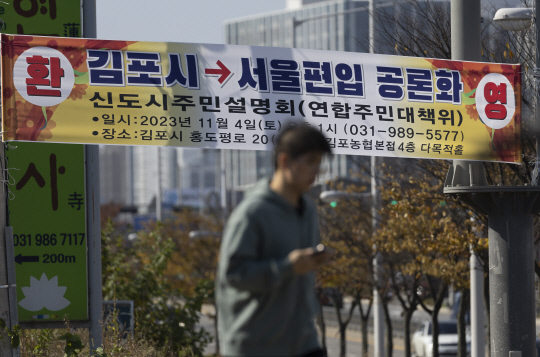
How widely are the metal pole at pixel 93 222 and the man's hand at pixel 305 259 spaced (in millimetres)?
6407

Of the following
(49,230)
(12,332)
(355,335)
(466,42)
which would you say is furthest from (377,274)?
(355,335)

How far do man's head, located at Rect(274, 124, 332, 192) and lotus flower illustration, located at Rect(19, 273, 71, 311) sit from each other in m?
6.57

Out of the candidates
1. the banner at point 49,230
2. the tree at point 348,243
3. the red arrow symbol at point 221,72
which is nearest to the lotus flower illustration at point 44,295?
the banner at point 49,230

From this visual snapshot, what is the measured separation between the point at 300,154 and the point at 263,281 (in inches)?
20.5

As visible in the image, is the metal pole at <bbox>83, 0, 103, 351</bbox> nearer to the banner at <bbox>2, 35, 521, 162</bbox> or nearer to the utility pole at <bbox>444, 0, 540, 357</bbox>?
the banner at <bbox>2, 35, 521, 162</bbox>

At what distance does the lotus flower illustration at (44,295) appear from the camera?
934cm

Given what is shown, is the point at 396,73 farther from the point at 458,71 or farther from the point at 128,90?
the point at 128,90

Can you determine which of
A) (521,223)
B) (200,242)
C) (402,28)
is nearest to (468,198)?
(521,223)

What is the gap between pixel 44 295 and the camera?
943 centimetres

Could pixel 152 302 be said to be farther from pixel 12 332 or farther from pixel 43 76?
pixel 12 332

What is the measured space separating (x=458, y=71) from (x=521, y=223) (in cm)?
169

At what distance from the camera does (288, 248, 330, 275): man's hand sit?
320cm

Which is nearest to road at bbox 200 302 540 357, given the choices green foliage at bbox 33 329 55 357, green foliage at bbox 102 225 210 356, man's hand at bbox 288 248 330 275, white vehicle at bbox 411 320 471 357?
white vehicle at bbox 411 320 471 357

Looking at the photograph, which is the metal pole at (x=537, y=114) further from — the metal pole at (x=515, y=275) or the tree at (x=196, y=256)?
the tree at (x=196, y=256)
